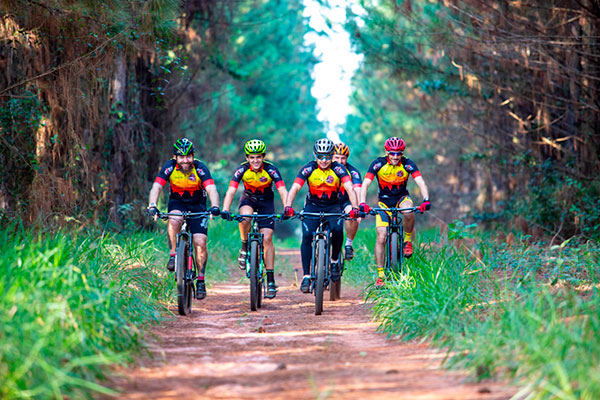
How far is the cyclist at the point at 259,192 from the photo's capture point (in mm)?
9111

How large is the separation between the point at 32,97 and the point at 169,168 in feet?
7.81

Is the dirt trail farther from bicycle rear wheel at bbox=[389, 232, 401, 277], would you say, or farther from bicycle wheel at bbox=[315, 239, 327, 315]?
bicycle rear wheel at bbox=[389, 232, 401, 277]

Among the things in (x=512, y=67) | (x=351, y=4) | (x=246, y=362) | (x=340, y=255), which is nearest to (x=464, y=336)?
(x=246, y=362)

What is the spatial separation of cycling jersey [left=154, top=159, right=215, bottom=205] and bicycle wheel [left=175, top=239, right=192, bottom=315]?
81 cm

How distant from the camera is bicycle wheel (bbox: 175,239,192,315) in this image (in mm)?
7969

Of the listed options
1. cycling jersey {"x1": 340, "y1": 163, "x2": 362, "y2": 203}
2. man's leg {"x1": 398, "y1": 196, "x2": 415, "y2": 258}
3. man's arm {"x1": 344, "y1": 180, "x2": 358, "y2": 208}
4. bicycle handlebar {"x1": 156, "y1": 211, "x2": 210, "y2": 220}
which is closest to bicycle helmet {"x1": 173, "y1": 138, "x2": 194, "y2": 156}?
bicycle handlebar {"x1": 156, "y1": 211, "x2": 210, "y2": 220}

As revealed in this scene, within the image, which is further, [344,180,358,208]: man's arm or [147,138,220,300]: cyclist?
[344,180,358,208]: man's arm

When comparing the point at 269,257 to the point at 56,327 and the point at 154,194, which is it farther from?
the point at 56,327

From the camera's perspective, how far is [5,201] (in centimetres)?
905

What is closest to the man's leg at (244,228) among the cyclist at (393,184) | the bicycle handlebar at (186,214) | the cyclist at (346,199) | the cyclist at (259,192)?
the cyclist at (259,192)

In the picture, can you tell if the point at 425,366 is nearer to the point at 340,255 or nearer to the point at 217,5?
the point at 340,255

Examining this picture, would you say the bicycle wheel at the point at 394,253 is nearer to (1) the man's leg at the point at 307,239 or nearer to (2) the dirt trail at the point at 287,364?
(1) the man's leg at the point at 307,239

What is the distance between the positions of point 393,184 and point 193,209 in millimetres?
3074

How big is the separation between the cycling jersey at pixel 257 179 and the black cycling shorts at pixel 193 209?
0.70 metres
